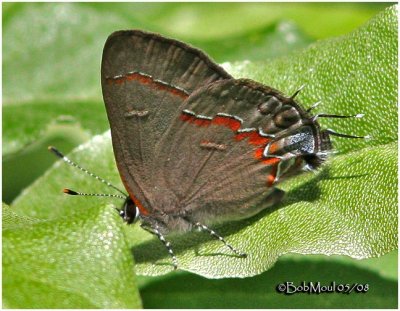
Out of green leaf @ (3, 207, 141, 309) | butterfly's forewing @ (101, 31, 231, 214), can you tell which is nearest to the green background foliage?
green leaf @ (3, 207, 141, 309)

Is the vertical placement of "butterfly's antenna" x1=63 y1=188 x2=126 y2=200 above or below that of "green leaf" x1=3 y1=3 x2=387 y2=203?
below

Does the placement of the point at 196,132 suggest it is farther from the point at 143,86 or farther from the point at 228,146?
the point at 143,86

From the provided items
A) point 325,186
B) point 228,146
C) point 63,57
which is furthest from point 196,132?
point 63,57

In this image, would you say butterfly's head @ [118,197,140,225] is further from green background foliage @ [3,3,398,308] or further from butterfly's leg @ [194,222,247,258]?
butterfly's leg @ [194,222,247,258]

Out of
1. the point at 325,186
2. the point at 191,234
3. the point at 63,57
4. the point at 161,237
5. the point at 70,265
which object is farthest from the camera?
the point at 63,57

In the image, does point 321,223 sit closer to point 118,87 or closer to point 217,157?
point 217,157

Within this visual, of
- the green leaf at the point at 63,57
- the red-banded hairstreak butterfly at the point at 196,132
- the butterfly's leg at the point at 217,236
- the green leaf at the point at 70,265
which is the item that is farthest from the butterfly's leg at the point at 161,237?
the green leaf at the point at 63,57
